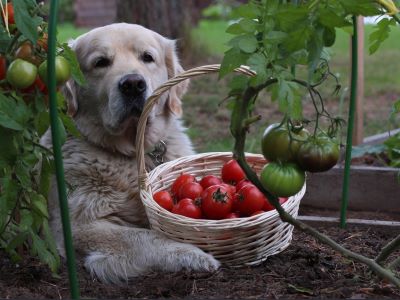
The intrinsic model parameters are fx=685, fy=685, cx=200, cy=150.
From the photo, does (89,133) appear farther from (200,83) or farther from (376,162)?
(200,83)

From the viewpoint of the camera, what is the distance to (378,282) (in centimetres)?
247

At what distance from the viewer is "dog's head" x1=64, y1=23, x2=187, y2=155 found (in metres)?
3.45

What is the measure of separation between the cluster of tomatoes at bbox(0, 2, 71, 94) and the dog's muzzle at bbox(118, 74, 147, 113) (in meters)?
1.08

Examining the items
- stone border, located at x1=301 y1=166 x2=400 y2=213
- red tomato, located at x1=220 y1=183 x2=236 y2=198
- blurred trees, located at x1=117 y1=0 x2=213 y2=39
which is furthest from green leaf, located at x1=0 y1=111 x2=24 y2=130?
blurred trees, located at x1=117 y1=0 x2=213 y2=39

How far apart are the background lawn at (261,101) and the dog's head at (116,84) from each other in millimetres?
864

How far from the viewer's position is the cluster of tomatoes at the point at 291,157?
2059 millimetres

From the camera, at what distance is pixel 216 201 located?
2.88 meters

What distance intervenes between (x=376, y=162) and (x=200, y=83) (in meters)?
4.03

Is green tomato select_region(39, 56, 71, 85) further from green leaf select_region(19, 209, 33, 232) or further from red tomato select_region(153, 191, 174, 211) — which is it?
red tomato select_region(153, 191, 174, 211)

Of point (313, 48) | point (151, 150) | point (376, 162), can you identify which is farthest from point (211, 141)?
point (313, 48)

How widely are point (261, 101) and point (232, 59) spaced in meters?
5.30

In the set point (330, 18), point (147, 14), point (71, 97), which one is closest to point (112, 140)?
point (71, 97)

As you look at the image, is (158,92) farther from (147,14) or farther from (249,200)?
(147,14)

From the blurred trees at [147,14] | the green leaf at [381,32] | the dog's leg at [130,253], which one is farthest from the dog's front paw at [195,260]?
the blurred trees at [147,14]
